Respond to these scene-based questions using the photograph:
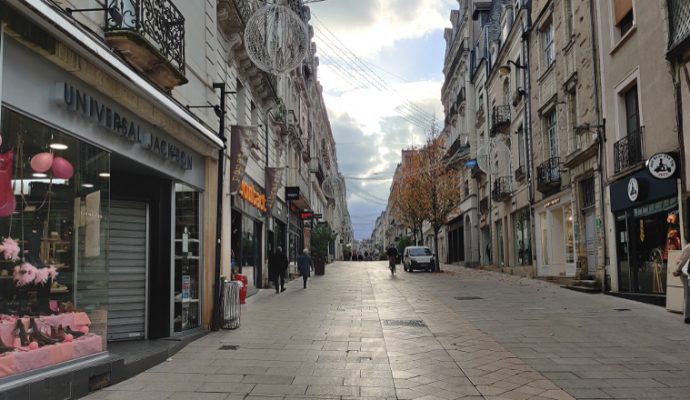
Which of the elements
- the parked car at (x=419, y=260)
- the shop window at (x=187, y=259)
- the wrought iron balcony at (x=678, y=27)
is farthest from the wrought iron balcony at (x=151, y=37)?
the parked car at (x=419, y=260)

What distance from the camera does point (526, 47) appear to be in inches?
988

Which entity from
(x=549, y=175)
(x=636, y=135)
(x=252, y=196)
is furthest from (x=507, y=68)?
(x=252, y=196)

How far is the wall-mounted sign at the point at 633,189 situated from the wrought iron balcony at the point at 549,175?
655 cm

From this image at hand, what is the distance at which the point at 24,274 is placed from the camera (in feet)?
18.0

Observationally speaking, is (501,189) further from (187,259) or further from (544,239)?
(187,259)

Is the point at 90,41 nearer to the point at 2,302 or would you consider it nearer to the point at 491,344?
the point at 2,302

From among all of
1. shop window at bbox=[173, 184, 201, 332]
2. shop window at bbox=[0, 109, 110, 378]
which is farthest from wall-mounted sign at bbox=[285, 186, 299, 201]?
shop window at bbox=[0, 109, 110, 378]

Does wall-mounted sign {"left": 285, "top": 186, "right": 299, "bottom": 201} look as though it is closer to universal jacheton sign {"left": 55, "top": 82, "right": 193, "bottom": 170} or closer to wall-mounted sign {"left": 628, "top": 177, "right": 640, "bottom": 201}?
wall-mounted sign {"left": 628, "top": 177, "right": 640, "bottom": 201}

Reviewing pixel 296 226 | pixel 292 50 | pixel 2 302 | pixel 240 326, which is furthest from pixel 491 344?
pixel 296 226

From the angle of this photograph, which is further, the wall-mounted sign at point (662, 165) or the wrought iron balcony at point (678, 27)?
the wall-mounted sign at point (662, 165)

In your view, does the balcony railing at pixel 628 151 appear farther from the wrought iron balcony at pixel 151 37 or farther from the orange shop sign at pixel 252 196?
the wrought iron balcony at pixel 151 37

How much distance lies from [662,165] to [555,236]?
10.3 meters

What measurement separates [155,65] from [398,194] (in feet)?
128

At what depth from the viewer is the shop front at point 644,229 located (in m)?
12.7
